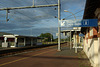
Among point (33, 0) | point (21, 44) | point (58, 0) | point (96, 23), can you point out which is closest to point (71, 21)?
point (96, 23)

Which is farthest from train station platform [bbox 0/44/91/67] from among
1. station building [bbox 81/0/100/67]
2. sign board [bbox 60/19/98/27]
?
sign board [bbox 60/19/98/27]

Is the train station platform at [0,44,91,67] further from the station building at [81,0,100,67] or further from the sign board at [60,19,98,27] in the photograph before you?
the sign board at [60,19,98,27]

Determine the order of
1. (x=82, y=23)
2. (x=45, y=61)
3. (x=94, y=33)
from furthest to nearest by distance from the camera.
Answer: (x=45, y=61) → (x=94, y=33) → (x=82, y=23)

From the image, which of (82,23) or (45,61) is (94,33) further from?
(45,61)

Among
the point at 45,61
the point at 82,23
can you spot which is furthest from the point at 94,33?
the point at 45,61

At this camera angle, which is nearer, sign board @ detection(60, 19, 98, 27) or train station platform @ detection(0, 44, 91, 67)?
sign board @ detection(60, 19, 98, 27)

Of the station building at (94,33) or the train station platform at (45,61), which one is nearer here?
the station building at (94,33)

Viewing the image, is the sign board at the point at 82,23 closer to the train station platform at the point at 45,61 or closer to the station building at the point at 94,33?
the station building at the point at 94,33

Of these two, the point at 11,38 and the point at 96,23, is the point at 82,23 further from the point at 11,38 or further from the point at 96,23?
the point at 11,38

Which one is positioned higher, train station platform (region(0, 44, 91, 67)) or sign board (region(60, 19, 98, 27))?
sign board (region(60, 19, 98, 27))

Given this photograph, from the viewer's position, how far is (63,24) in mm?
9609

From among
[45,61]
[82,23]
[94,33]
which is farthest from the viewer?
[45,61]

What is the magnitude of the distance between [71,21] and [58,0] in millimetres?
11662

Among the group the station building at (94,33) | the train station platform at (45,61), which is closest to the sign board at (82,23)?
the station building at (94,33)
